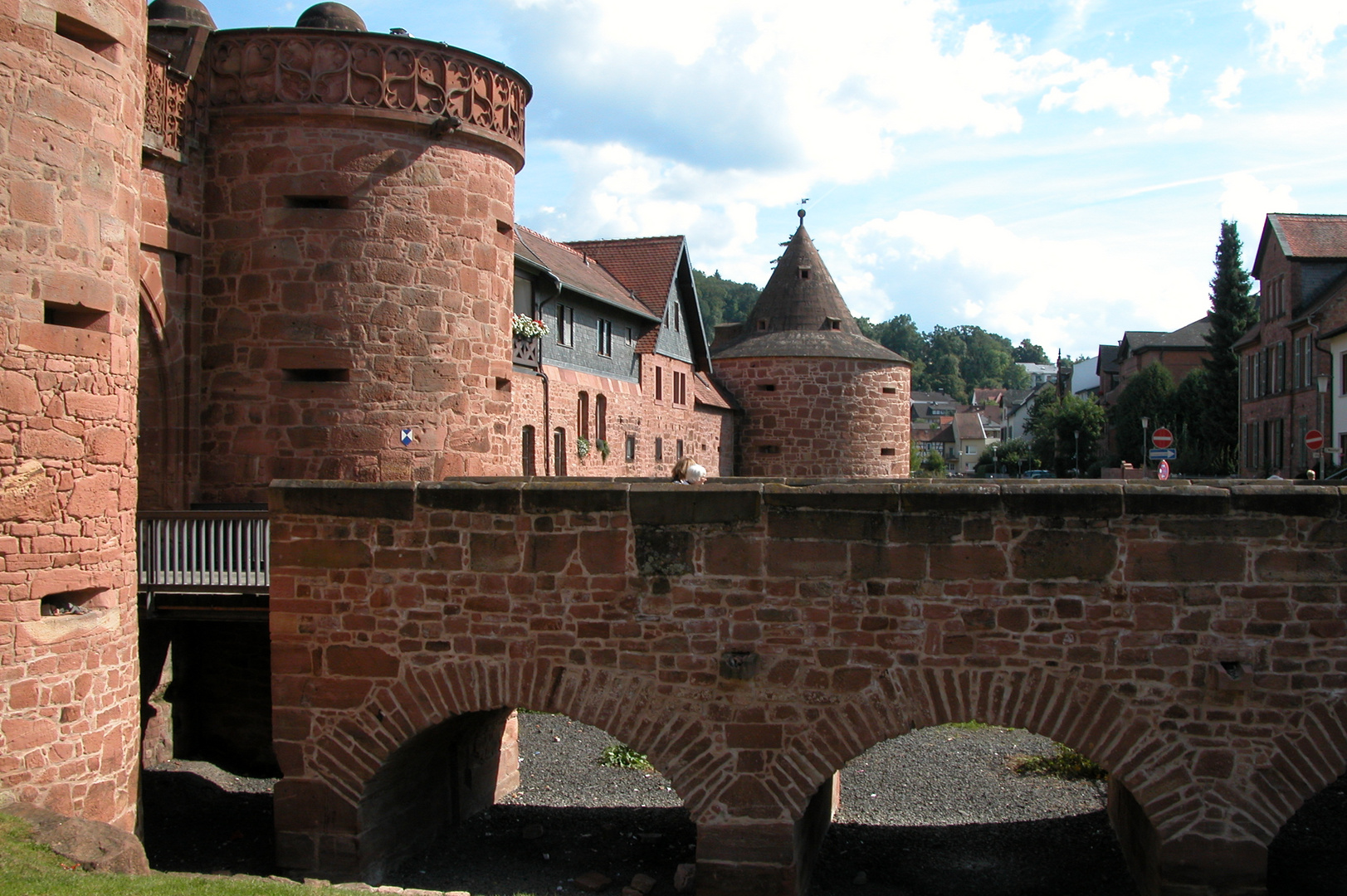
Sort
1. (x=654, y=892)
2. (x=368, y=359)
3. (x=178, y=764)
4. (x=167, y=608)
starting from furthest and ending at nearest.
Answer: (x=178, y=764) < (x=368, y=359) < (x=167, y=608) < (x=654, y=892)

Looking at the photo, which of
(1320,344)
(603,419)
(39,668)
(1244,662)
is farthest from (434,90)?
(1320,344)

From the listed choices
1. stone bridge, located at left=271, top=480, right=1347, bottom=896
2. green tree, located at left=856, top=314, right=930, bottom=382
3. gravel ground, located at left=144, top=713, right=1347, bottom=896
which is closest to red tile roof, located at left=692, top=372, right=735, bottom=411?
gravel ground, located at left=144, top=713, right=1347, bottom=896

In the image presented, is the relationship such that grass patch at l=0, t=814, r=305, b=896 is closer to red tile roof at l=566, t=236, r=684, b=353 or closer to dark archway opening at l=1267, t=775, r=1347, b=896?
dark archway opening at l=1267, t=775, r=1347, b=896

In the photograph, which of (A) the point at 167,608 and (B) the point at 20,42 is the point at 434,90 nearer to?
(B) the point at 20,42

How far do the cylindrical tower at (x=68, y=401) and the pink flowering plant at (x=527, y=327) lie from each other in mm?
11842

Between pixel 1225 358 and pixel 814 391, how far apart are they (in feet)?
94.2

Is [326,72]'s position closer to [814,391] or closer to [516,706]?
[516,706]

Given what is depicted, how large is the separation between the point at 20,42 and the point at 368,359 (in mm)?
4379

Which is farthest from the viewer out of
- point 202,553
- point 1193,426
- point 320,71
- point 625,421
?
point 1193,426

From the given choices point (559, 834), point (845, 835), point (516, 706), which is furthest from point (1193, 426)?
point (516, 706)

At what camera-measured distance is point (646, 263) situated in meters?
31.5

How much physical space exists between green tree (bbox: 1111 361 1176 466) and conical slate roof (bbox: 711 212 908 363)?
29.4 m

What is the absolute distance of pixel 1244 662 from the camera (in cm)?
802

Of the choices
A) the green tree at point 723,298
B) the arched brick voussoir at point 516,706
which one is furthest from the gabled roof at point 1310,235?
the green tree at point 723,298
